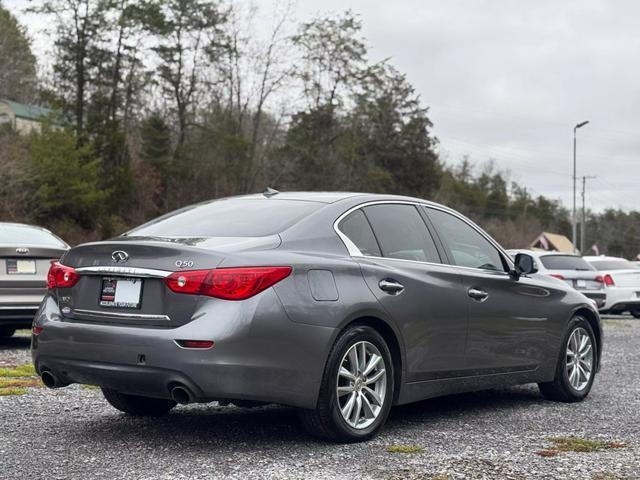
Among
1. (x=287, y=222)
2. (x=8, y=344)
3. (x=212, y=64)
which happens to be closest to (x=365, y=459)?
(x=287, y=222)

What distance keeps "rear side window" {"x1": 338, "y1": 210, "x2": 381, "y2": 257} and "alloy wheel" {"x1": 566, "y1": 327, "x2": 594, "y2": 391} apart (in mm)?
2517

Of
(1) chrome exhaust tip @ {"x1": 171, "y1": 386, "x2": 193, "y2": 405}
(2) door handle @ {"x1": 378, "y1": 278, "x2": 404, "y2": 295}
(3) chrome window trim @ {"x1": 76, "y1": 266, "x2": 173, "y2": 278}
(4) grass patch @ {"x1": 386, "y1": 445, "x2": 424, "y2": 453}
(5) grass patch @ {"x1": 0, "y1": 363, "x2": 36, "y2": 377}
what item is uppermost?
(3) chrome window trim @ {"x1": 76, "y1": 266, "x2": 173, "y2": 278}

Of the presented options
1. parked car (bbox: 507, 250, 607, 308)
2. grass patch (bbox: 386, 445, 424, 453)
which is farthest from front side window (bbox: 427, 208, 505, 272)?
A: parked car (bbox: 507, 250, 607, 308)

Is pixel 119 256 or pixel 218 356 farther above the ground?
pixel 119 256

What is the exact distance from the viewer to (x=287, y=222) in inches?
225

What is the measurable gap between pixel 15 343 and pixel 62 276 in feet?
22.3

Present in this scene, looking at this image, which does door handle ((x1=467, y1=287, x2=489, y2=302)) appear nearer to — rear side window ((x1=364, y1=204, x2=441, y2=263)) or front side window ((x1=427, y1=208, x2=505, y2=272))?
front side window ((x1=427, y1=208, x2=505, y2=272))

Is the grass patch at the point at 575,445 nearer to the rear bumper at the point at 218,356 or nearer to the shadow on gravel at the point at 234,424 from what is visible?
the shadow on gravel at the point at 234,424

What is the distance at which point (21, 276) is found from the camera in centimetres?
1043

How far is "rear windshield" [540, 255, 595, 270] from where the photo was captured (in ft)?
67.2

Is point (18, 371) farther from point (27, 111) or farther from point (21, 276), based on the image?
point (27, 111)

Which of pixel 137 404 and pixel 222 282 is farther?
pixel 137 404

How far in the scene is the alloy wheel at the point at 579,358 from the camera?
7.76 meters

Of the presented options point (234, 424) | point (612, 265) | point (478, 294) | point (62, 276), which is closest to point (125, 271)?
point (62, 276)
